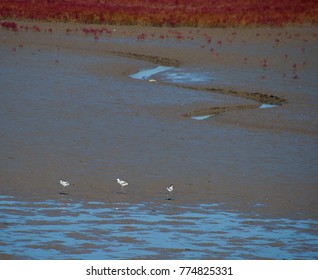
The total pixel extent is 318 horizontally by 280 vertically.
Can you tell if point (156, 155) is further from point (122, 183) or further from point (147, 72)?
point (147, 72)

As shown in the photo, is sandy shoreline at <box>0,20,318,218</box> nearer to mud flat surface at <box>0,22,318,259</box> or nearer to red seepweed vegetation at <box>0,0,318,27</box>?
mud flat surface at <box>0,22,318,259</box>

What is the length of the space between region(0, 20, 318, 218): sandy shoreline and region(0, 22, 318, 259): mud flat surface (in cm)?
3

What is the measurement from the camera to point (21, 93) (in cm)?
2061

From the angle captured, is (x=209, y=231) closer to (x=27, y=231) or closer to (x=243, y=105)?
(x=27, y=231)

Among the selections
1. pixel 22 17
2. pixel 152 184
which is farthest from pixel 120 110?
pixel 22 17

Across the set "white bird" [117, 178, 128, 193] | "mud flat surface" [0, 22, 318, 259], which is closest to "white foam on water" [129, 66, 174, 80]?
"mud flat surface" [0, 22, 318, 259]

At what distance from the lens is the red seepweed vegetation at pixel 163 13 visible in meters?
40.2

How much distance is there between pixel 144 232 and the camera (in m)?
11.0

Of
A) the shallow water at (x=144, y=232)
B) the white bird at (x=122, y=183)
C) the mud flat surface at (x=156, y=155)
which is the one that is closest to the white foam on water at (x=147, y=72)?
the mud flat surface at (x=156, y=155)

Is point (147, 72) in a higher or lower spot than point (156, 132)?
higher

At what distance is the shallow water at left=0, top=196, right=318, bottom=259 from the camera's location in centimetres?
1018

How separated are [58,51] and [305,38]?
37.6 feet

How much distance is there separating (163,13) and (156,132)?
2642 centimetres


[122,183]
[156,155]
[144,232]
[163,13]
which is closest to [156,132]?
[156,155]
